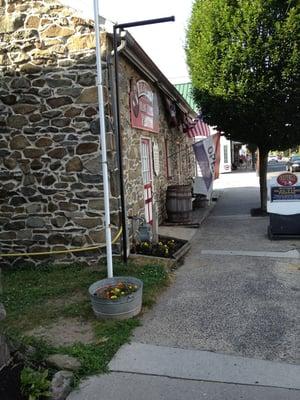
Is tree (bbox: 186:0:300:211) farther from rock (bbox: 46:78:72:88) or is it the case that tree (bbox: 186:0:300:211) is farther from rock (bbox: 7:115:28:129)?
rock (bbox: 7:115:28:129)

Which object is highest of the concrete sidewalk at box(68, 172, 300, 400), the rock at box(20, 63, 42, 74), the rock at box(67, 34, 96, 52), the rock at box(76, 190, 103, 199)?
the rock at box(67, 34, 96, 52)

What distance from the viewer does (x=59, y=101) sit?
7574 mm

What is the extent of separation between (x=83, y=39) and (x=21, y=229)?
346cm

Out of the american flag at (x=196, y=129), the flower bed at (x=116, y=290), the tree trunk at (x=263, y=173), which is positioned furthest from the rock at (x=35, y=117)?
the american flag at (x=196, y=129)

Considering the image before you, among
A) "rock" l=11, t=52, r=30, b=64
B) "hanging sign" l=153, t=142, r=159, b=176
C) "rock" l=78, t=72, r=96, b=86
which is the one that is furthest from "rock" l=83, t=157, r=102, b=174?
"hanging sign" l=153, t=142, r=159, b=176

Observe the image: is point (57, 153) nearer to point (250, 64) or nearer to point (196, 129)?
point (250, 64)

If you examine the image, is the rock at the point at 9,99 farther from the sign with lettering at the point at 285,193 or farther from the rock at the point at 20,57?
the sign with lettering at the point at 285,193

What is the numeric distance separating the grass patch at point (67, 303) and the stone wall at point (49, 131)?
2.02 feet

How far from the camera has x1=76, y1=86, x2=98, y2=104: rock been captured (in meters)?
7.43

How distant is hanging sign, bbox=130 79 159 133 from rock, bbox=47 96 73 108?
1602 mm

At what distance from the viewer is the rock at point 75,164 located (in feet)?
25.0

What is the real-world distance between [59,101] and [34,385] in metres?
5.08

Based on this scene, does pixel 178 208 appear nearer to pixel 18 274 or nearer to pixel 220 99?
pixel 220 99

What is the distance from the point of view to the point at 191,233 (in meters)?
11.0
